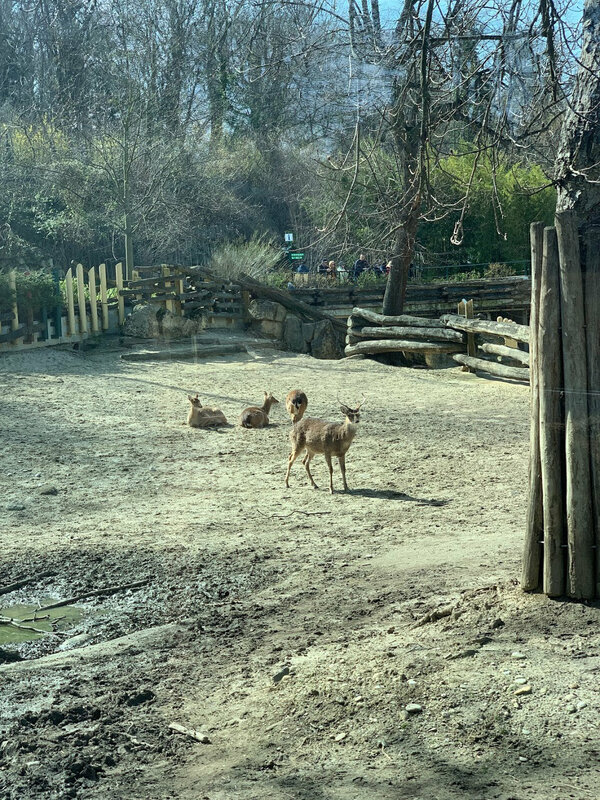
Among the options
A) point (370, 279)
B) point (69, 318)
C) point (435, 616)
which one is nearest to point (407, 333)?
point (69, 318)

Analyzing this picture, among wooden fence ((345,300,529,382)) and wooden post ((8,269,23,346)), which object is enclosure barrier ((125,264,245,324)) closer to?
wooden fence ((345,300,529,382))

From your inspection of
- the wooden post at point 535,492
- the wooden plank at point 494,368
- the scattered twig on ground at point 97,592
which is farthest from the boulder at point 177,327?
the wooden post at point 535,492

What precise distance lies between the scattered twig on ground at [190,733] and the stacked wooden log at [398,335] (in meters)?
17.2

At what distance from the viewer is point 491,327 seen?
1950 centimetres

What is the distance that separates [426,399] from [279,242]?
2662 centimetres

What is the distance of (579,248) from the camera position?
570 cm

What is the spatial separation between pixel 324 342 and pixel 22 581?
19.5 metres

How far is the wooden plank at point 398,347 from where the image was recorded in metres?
21.7

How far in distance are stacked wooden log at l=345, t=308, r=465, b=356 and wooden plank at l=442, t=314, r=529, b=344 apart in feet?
0.80

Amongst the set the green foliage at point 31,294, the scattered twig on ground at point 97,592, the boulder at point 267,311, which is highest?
the green foliage at point 31,294

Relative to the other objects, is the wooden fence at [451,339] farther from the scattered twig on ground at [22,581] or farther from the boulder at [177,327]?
the scattered twig on ground at [22,581]

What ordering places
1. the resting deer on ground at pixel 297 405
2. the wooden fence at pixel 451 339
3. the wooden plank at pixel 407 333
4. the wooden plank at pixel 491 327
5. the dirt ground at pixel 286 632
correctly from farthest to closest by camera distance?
the wooden plank at pixel 407 333
the wooden fence at pixel 451 339
the wooden plank at pixel 491 327
the resting deer on ground at pixel 297 405
the dirt ground at pixel 286 632

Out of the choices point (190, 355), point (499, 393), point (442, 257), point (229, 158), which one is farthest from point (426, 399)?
point (229, 158)

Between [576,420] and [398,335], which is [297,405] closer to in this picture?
[576,420]
